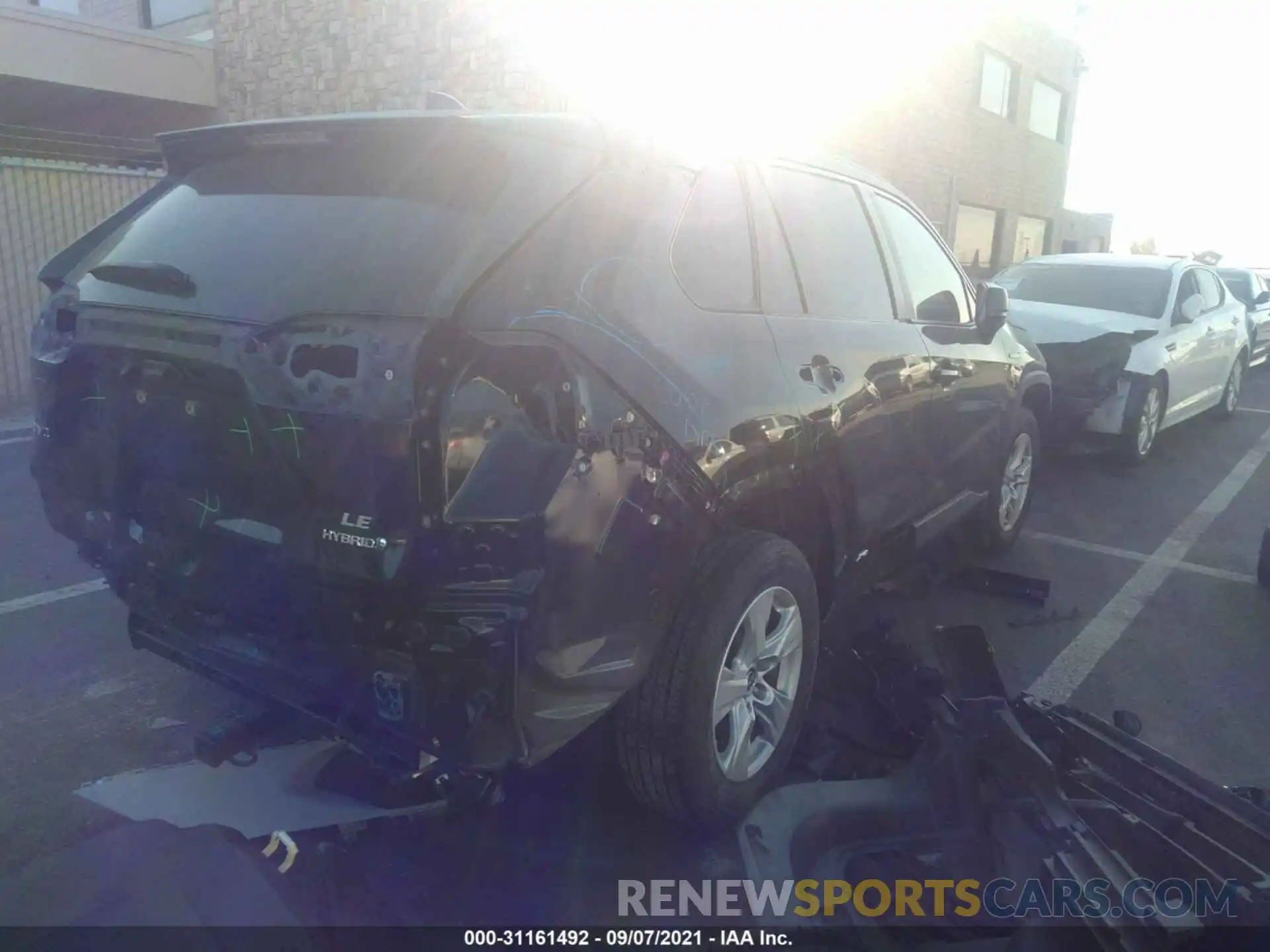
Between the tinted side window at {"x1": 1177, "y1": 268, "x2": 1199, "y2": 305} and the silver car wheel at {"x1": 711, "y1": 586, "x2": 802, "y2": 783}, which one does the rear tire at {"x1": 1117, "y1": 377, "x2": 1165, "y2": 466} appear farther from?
the silver car wheel at {"x1": 711, "y1": 586, "x2": 802, "y2": 783}

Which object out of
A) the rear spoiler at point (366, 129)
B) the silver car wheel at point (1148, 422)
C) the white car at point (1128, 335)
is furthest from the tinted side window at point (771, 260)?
the silver car wheel at point (1148, 422)

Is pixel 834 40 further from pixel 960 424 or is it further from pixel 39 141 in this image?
pixel 960 424

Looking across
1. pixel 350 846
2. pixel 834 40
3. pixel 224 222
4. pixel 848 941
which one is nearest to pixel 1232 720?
pixel 848 941

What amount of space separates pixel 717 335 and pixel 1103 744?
1.56 meters

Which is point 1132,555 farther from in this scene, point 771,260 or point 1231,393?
point 1231,393

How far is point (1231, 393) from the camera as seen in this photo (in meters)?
10.1

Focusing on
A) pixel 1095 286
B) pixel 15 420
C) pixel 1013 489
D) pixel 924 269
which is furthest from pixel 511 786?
pixel 15 420

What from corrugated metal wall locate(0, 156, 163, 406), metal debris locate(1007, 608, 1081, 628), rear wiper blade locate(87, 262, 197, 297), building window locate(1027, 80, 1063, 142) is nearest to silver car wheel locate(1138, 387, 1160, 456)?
metal debris locate(1007, 608, 1081, 628)

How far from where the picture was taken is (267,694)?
246 cm

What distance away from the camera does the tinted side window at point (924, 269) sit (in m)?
3.98

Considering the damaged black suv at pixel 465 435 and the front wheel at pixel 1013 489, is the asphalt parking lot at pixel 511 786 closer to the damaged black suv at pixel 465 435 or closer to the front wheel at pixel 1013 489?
the front wheel at pixel 1013 489

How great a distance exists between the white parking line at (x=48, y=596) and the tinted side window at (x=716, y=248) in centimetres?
325

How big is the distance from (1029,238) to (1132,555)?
18790mm

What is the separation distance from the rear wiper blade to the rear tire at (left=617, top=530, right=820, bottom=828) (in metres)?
1.49
